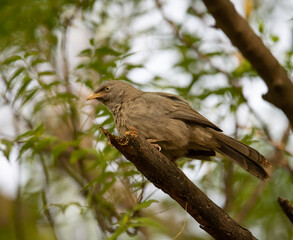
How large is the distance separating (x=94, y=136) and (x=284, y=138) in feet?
10.7

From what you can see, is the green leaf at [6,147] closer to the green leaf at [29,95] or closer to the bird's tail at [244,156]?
the green leaf at [29,95]

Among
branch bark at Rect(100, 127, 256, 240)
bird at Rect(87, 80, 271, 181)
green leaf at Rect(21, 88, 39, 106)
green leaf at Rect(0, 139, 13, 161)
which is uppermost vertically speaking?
green leaf at Rect(21, 88, 39, 106)

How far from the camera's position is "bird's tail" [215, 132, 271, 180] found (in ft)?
14.6

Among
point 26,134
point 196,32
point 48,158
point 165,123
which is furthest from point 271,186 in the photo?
point 26,134

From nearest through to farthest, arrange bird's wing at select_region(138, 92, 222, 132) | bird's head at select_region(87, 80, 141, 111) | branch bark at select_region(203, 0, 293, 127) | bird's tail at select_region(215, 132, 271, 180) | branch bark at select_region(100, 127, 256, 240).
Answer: branch bark at select_region(100, 127, 256, 240) < branch bark at select_region(203, 0, 293, 127) < bird's tail at select_region(215, 132, 271, 180) < bird's wing at select_region(138, 92, 222, 132) < bird's head at select_region(87, 80, 141, 111)

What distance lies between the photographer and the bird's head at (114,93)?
5090 millimetres

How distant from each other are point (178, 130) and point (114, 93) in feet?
3.76

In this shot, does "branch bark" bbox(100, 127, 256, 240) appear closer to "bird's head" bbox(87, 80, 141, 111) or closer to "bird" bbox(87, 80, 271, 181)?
"bird" bbox(87, 80, 271, 181)

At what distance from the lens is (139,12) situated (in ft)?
21.8

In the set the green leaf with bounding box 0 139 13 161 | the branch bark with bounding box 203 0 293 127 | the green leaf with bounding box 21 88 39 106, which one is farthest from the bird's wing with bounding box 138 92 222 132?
the green leaf with bounding box 0 139 13 161

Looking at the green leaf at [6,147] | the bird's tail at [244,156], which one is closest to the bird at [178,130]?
the bird's tail at [244,156]

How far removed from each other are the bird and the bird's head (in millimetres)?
93

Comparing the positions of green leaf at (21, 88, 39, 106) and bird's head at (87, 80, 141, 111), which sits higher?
bird's head at (87, 80, 141, 111)

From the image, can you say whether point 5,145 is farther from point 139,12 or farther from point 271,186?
point 271,186
